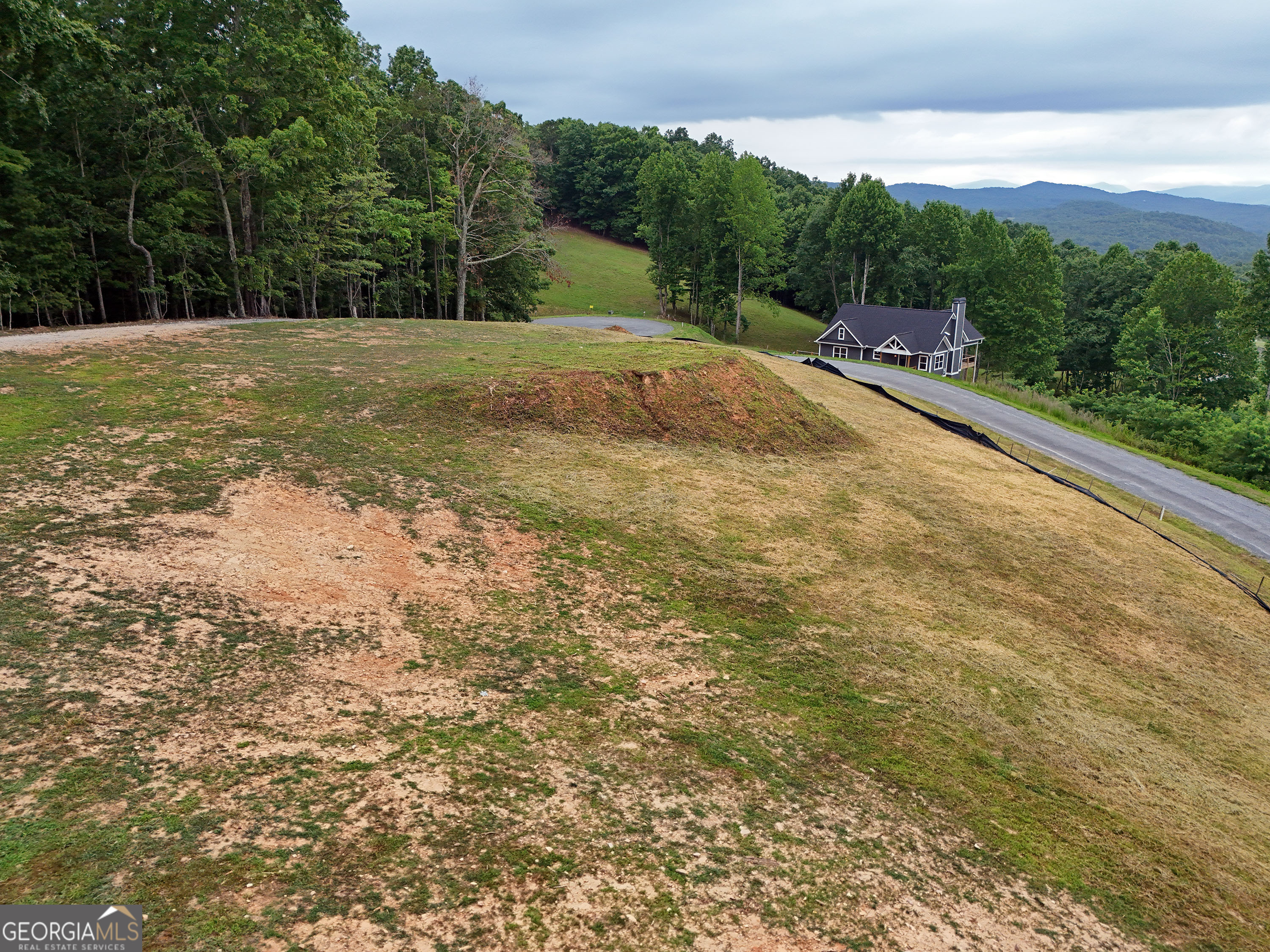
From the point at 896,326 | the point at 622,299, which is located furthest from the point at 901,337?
the point at 622,299

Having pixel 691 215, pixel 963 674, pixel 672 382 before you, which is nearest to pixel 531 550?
pixel 963 674

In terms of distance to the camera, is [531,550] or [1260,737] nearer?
[1260,737]

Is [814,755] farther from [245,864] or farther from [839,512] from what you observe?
[839,512]

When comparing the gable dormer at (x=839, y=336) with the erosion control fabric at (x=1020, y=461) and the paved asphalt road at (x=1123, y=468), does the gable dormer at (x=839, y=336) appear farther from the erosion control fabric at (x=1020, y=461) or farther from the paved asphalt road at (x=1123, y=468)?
the erosion control fabric at (x=1020, y=461)

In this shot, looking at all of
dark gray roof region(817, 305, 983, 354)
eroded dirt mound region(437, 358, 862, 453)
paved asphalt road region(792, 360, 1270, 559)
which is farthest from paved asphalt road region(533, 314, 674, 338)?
eroded dirt mound region(437, 358, 862, 453)

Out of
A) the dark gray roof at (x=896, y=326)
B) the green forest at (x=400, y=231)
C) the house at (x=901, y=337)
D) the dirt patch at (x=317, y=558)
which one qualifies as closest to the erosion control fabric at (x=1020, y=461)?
the green forest at (x=400, y=231)

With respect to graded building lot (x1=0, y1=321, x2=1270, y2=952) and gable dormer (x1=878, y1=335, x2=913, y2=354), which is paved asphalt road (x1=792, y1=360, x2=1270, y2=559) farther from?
gable dormer (x1=878, y1=335, x2=913, y2=354)

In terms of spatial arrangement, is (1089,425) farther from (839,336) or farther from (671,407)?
(671,407)
